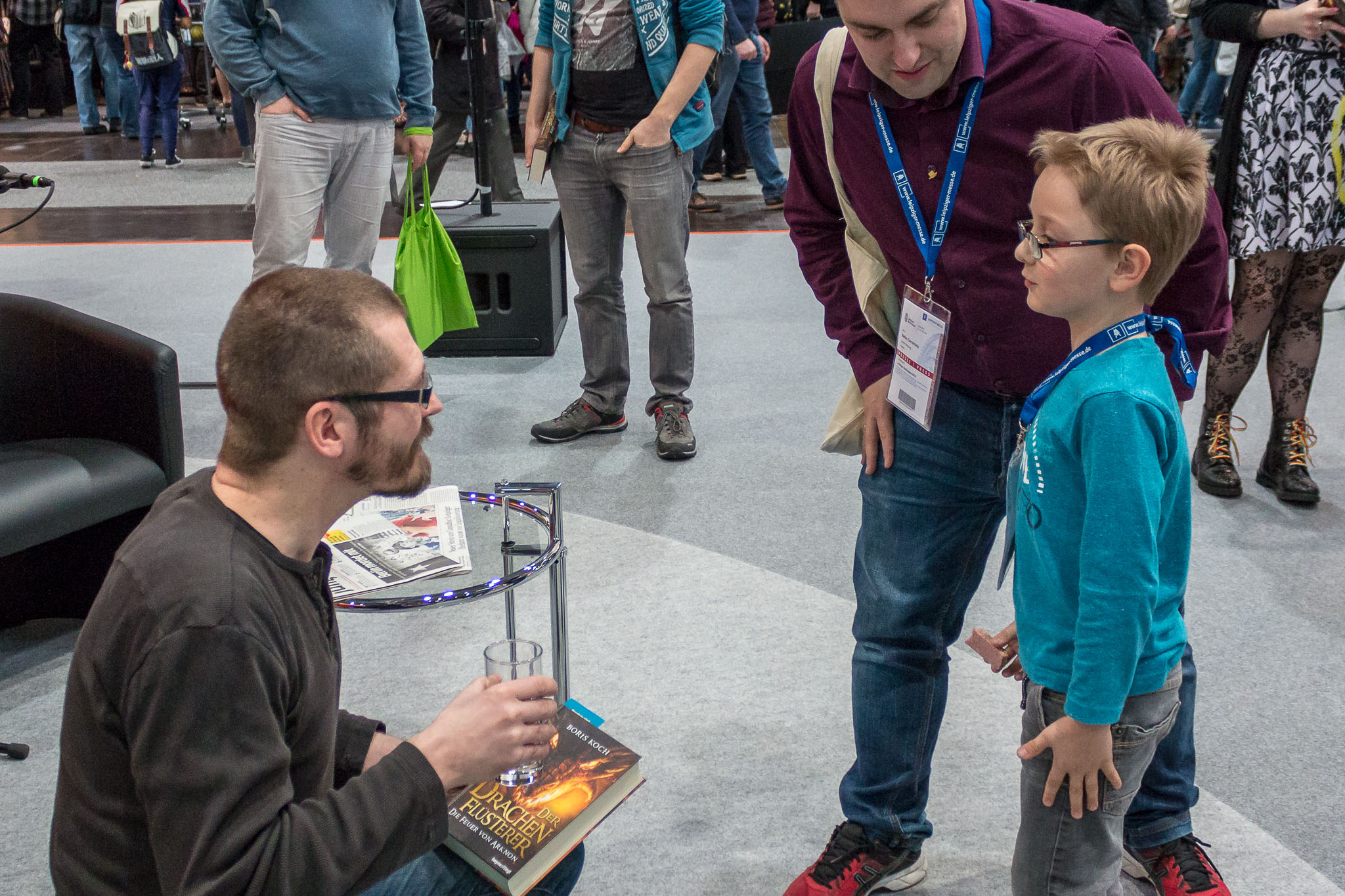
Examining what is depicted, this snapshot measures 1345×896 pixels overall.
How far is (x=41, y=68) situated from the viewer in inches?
436

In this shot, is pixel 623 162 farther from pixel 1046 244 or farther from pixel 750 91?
pixel 750 91

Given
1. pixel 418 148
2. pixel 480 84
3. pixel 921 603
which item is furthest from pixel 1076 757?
pixel 480 84

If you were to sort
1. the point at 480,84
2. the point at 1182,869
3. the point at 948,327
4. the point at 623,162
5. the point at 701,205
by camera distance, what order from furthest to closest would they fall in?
1. the point at 701,205
2. the point at 480,84
3. the point at 623,162
4. the point at 1182,869
5. the point at 948,327

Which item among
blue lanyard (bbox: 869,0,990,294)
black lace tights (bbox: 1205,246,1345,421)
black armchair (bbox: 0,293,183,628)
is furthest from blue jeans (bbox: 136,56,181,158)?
blue lanyard (bbox: 869,0,990,294)

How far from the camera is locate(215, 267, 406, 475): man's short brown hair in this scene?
1191 mm

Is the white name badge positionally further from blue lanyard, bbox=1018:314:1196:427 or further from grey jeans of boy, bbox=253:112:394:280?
grey jeans of boy, bbox=253:112:394:280

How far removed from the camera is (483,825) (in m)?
1.42

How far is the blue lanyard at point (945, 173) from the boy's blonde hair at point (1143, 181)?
0.15 metres

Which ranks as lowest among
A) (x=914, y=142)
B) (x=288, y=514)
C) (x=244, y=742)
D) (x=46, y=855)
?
(x=46, y=855)

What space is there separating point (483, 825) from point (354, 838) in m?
0.33

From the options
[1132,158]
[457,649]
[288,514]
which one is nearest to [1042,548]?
[1132,158]

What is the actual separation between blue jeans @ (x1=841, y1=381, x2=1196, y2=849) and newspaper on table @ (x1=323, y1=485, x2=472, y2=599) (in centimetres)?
63

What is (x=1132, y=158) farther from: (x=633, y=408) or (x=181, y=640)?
(x=633, y=408)

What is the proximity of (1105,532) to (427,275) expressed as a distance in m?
2.70
